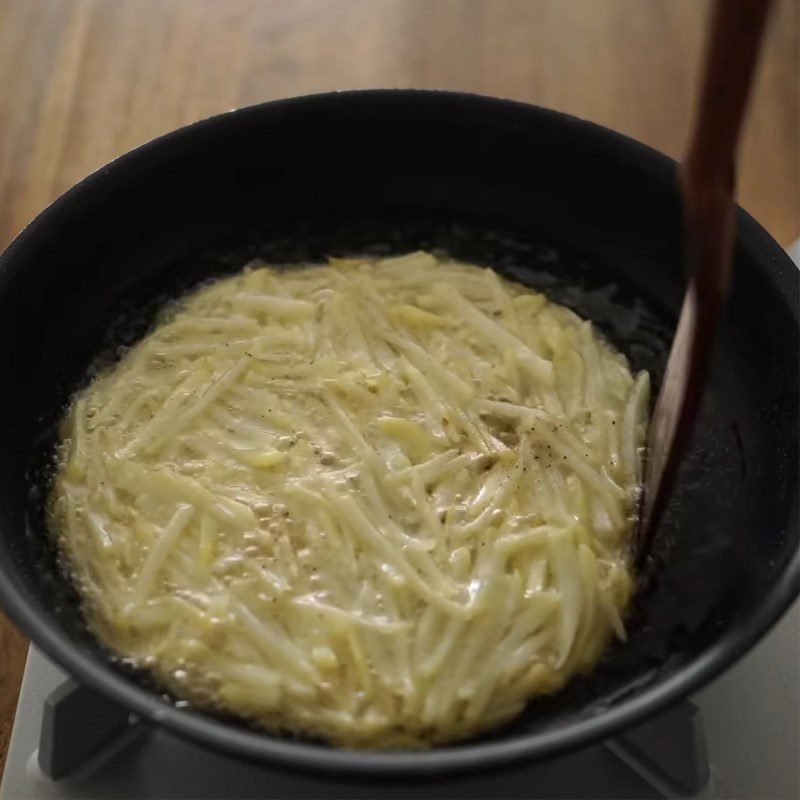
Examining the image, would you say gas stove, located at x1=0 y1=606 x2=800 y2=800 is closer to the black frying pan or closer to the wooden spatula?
the black frying pan

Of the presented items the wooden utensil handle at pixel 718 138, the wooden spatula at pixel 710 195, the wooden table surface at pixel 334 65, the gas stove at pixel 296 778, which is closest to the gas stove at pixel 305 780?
the gas stove at pixel 296 778

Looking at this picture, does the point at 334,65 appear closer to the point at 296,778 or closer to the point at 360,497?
the point at 360,497

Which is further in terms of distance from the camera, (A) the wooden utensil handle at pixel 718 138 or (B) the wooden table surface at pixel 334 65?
(B) the wooden table surface at pixel 334 65

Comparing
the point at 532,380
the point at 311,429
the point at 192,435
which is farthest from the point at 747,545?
the point at 192,435

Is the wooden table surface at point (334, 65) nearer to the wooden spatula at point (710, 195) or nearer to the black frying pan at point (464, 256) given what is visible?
the black frying pan at point (464, 256)

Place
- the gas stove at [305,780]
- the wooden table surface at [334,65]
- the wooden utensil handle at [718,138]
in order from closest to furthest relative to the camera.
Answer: the wooden utensil handle at [718,138], the gas stove at [305,780], the wooden table surface at [334,65]

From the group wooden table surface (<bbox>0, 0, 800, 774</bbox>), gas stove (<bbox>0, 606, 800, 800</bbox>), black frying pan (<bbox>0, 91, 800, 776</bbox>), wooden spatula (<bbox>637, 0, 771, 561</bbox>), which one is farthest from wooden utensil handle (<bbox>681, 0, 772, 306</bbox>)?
wooden table surface (<bbox>0, 0, 800, 774</bbox>)

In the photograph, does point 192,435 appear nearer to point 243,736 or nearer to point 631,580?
point 243,736
